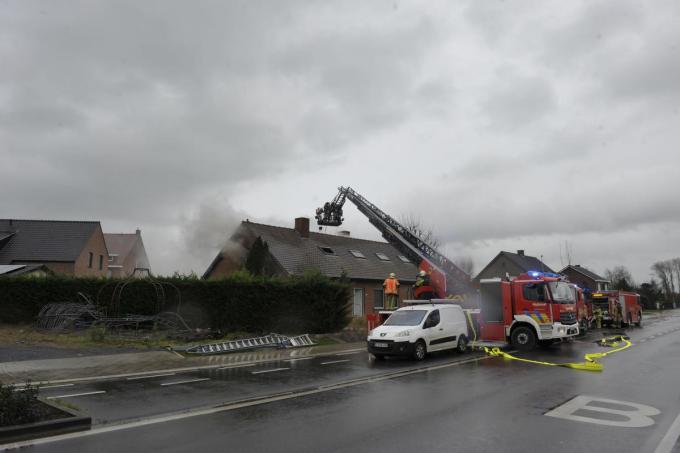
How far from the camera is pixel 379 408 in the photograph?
7.85m

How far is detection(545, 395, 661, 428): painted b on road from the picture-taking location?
6.95m

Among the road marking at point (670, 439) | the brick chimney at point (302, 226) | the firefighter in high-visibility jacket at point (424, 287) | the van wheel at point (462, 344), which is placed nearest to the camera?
the road marking at point (670, 439)

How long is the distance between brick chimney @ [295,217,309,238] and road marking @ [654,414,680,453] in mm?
28166

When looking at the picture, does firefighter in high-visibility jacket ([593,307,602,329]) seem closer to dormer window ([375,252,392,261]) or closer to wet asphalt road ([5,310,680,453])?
dormer window ([375,252,392,261])

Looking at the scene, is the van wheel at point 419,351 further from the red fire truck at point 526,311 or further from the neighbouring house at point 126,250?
the neighbouring house at point 126,250

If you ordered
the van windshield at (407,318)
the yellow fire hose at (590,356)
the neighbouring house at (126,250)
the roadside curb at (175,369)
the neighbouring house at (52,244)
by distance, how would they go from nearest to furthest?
the roadside curb at (175,369), the yellow fire hose at (590,356), the van windshield at (407,318), the neighbouring house at (52,244), the neighbouring house at (126,250)

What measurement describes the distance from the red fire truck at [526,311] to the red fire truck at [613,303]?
14.6 m

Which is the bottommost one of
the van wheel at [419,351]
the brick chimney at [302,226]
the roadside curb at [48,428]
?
the roadside curb at [48,428]

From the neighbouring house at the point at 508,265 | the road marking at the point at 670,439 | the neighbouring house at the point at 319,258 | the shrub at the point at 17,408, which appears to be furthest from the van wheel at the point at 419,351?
the neighbouring house at the point at 508,265

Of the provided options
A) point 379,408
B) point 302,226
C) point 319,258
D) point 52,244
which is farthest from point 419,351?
point 52,244

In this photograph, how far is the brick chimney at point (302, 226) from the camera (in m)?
34.1

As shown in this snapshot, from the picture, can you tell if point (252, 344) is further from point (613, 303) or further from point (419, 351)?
point (613, 303)

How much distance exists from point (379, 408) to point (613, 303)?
1088 inches

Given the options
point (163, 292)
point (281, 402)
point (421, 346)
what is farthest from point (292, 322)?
point (281, 402)
